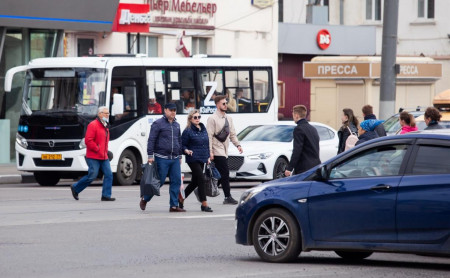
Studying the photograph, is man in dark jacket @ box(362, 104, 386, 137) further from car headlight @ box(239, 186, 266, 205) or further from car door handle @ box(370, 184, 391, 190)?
car door handle @ box(370, 184, 391, 190)

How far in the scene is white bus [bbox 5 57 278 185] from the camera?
25.4 meters

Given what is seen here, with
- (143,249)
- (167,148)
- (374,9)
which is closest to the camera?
(143,249)

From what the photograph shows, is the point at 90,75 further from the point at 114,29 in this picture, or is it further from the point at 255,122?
the point at 114,29

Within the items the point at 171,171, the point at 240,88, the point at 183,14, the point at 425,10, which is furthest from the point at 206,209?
the point at 425,10

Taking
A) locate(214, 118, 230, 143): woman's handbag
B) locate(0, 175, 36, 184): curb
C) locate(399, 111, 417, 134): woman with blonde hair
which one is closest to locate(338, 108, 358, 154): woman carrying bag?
locate(399, 111, 417, 134): woman with blonde hair

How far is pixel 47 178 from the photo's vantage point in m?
26.1

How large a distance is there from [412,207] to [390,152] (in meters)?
0.69

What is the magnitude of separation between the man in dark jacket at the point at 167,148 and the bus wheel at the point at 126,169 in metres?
7.88

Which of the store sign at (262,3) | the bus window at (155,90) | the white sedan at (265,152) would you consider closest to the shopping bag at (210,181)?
the white sedan at (265,152)

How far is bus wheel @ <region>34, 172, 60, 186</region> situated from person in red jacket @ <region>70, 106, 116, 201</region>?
5.41m

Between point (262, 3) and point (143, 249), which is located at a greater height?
point (262, 3)

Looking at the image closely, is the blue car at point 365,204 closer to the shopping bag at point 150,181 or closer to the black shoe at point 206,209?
the shopping bag at point 150,181

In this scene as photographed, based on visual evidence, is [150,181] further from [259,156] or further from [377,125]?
[259,156]

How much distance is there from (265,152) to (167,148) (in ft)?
24.9
